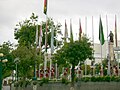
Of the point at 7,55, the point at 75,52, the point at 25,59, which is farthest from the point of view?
the point at 7,55

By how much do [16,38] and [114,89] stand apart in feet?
81.7

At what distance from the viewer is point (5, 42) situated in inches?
2296

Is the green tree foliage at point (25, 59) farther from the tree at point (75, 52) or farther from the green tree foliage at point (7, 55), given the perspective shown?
the tree at point (75, 52)

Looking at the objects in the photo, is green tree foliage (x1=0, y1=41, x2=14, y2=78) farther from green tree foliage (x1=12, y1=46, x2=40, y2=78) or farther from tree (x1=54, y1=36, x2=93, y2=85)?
tree (x1=54, y1=36, x2=93, y2=85)

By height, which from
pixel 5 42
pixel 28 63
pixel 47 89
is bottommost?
pixel 47 89

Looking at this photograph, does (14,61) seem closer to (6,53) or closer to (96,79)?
(6,53)

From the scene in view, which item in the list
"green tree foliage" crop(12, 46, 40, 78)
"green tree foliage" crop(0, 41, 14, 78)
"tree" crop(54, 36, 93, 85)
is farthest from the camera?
"green tree foliage" crop(0, 41, 14, 78)

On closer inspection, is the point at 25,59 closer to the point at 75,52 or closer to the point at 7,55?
the point at 7,55

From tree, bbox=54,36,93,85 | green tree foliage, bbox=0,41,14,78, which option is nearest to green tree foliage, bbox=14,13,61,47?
green tree foliage, bbox=0,41,14,78

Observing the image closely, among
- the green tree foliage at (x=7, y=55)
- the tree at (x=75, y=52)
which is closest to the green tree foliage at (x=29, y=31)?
the green tree foliage at (x=7, y=55)

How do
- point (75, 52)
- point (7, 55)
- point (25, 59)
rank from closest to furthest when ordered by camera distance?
1. point (75, 52)
2. point (25, 59)
3. point (7, 55)

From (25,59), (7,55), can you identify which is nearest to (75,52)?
(25,59)

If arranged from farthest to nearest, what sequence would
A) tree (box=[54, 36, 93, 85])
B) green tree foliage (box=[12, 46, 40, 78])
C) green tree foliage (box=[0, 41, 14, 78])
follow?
green tree foliage (box=[0, 41, 14, 78]) < green tree foliage (box=[12, 46, 40, 78]) < tree (box=[54, 36, 93, 85])

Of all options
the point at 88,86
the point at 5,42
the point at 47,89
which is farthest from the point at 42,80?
the point at 5,42
